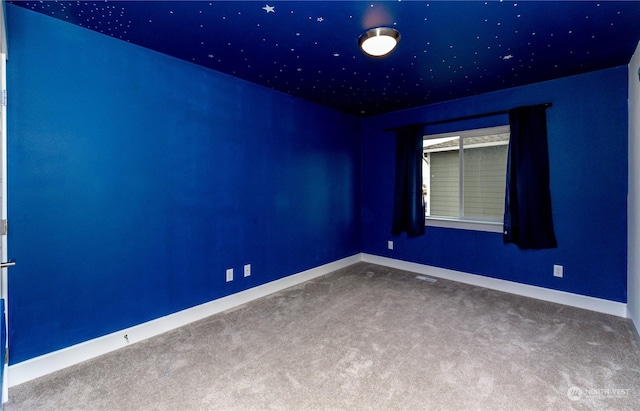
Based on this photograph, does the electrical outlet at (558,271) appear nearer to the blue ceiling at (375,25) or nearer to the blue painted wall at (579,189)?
the blue painted wall at (579,189)

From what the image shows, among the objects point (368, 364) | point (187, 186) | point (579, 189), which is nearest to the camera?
point (368, 364)

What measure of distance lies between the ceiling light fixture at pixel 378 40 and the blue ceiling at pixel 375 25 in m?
0.04

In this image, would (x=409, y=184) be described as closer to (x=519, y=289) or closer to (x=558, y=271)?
(x=519, y=289)

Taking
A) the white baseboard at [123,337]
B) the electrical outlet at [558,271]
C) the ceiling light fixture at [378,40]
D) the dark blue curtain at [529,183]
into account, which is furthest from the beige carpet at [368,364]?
the ceiling light fixture at [378,40]

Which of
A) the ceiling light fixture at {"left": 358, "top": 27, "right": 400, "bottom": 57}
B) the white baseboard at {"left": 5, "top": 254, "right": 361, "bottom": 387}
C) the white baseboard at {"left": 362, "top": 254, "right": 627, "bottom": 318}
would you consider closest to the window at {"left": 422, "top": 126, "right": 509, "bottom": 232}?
the white baseboard at {"left": 362, "top": 254, "right": 627, "bottom": 318}

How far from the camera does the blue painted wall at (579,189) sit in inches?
110

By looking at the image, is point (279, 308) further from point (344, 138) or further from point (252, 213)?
point (344, 138)

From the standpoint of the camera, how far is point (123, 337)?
2277mm

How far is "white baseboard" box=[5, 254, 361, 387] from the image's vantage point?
1.88 m

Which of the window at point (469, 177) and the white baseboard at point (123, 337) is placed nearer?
the white baseboard at point (123, 337)

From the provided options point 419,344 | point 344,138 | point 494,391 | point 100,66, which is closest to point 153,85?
point 100,66

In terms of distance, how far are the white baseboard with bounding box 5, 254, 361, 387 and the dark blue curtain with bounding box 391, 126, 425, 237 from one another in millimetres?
1844

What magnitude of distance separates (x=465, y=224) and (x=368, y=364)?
8.01 feet

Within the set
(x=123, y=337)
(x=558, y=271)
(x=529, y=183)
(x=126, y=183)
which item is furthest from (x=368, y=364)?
(x=529, y=183)
